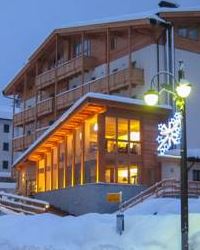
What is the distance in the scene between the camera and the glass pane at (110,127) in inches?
1134

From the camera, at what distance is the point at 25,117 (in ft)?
161

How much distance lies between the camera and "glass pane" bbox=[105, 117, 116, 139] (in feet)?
94.5

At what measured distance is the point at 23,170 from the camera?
3994 cm

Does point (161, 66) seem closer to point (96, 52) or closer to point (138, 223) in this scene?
point (96, 52)

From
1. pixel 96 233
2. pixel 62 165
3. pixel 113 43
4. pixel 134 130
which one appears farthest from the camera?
pixel 113 43

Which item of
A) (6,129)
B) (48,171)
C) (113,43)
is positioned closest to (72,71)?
(113,43)


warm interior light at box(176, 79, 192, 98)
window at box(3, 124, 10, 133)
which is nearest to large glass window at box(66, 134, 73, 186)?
warm interior light at box(176, 79, 192, 98)

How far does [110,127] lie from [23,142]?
62.5ft

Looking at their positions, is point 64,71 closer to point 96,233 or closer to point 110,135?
point 110,135

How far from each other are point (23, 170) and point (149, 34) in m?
12.6

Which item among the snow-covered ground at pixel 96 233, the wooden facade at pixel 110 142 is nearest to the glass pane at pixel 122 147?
the wooden facade at pixel 110 142

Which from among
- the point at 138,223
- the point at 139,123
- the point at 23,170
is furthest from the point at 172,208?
the point at 23,170

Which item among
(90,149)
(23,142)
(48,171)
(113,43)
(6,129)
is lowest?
(48,171)

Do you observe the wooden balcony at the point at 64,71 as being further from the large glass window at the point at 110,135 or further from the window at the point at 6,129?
the window at the point at 6,129
